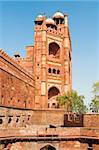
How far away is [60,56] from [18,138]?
2238 cm

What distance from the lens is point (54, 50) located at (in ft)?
138

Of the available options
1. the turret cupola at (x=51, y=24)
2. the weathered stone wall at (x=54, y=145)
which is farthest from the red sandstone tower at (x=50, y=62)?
the weathered stone wall at (x=54, y=145)

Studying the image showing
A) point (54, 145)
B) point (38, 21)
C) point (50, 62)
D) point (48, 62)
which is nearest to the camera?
point (54, 145)

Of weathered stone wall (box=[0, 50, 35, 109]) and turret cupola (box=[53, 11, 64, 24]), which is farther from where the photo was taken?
turret cupola (box=[53, 11, 64, 24])

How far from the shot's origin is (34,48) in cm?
3819

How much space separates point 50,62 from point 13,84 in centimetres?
1373

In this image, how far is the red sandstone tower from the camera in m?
36.9

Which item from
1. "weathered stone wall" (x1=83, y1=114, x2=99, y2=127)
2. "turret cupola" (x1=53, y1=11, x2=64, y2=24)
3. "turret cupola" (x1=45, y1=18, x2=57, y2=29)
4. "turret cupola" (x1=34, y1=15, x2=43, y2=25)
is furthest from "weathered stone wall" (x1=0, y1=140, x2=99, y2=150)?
"turret cupola" (x1=53, y1=11, x2=64, y2=24)

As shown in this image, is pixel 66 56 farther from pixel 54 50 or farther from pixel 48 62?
pixel 48 62

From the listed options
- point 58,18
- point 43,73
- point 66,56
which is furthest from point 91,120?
point 58,18

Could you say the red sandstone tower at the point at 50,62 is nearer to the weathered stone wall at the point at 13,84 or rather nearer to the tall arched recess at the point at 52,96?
the tall arched recess at the point at 52,96

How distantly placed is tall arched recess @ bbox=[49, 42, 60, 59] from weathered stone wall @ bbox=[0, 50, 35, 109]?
8974mm

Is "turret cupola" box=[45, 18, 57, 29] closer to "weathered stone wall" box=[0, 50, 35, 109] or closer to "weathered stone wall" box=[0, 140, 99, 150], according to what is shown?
"weathered stone wall" box=[0, 50, 35, 109]

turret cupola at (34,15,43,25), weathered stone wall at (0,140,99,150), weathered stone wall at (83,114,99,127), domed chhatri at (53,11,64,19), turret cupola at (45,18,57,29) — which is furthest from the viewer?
domed chhatri at (53,11,64,19)
